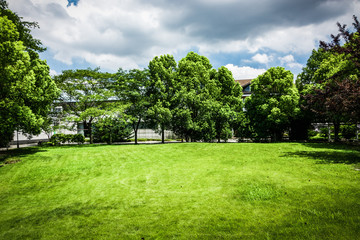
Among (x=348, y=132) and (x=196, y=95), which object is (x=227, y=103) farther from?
(x=348, y=132)

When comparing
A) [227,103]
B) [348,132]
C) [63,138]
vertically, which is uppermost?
[227,103]

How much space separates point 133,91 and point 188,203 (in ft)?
70.3

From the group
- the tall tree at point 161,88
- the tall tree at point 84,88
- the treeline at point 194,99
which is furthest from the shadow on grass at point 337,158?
the tall tree at point 84,88

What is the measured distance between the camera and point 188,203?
19.4ft

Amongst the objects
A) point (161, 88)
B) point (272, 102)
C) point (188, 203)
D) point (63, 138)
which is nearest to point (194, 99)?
point (161, 88)

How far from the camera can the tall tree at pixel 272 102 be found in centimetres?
2297

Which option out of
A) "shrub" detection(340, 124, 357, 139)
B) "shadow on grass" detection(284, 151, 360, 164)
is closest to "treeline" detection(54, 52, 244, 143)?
"shadow on grass" detection(284, 151, 360, 164)

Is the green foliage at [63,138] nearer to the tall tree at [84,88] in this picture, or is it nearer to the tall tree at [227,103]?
the tall tree at [84,88]

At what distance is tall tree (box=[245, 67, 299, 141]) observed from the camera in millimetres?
22969

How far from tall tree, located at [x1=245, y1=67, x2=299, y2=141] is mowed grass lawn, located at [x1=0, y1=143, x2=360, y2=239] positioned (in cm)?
1406

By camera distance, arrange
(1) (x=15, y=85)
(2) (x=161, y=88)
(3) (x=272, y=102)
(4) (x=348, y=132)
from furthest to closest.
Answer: (4) (x=348, y=132)
(2) (x=161, y=88)
(3) (x=272, y=102)
(1) (x=15, y=85)

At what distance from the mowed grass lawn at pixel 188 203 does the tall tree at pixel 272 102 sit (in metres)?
14.1

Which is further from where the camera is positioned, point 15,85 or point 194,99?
point 194,99

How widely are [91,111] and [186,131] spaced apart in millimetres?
12209
